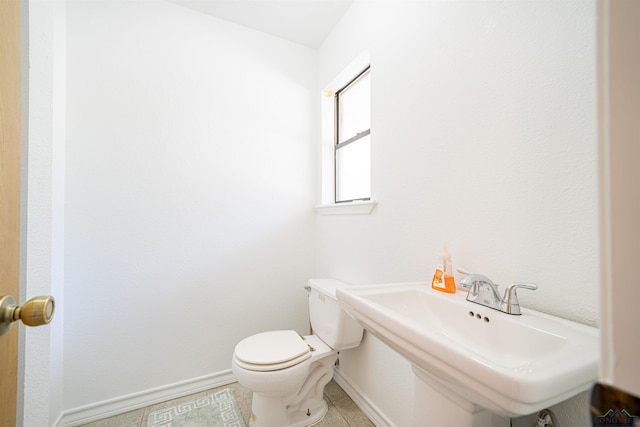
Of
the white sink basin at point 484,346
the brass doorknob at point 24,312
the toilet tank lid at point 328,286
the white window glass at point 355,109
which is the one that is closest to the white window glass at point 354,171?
the white window glass at point 355,109

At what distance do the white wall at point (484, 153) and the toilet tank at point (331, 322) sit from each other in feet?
0.42

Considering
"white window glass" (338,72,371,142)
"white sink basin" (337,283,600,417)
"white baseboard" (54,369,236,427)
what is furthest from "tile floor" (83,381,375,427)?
"white window glass" (338,72,371,142)

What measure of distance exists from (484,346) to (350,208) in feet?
3.26

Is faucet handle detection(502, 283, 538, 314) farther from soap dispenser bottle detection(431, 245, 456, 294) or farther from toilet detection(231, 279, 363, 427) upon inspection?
toilet detection(231, 279, 363, 427)

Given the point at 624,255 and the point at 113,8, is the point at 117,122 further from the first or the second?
the point at 624,255

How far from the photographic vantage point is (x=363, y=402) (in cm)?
143

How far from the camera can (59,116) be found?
1.28m

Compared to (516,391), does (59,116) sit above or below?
above

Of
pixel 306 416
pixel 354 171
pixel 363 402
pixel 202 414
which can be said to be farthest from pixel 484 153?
pixel 202 414

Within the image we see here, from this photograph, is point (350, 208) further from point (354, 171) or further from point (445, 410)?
point (445, 410)

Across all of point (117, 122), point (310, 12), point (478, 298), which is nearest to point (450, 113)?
point (478, 298)

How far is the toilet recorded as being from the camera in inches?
46.3

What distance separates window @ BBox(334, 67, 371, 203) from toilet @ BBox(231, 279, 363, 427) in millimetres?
717

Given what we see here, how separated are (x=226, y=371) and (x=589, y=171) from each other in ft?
6.74
